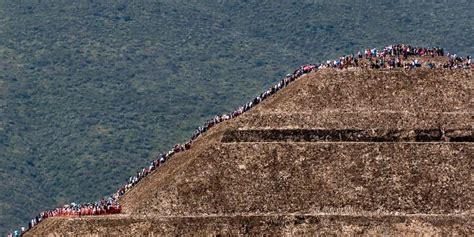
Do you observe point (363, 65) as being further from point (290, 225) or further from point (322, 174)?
point (290, 225)

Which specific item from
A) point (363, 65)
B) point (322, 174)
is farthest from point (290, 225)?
point (363, 65)

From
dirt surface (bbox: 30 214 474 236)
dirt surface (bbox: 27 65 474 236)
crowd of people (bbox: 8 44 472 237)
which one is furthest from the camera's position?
crowd of people (bbox: 8 44 472 237)

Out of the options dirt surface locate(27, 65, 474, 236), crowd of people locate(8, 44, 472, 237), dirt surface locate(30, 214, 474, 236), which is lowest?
dirt surface locate(30, 214, 474, 236)

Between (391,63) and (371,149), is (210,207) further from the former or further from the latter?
(391,63)

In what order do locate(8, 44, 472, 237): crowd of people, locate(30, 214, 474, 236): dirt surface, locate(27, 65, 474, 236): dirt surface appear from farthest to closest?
locate(8, 44, 472, 237): crowd of people < locate(27, 65, 474, 236): dirt surface < locate(30, 214, 474, 236): dirt surface

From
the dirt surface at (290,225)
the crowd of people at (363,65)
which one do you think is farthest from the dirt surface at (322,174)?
the crowd of people at (363,65)

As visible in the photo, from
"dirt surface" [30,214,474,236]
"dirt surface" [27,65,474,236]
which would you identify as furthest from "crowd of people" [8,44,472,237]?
"dirt surface" [30,214,474,236]

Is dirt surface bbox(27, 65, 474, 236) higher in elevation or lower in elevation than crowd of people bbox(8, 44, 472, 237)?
lower

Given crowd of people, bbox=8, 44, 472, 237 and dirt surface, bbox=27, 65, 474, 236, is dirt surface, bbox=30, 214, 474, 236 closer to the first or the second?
dirt surface, bbox=27, 65, 474, 236
